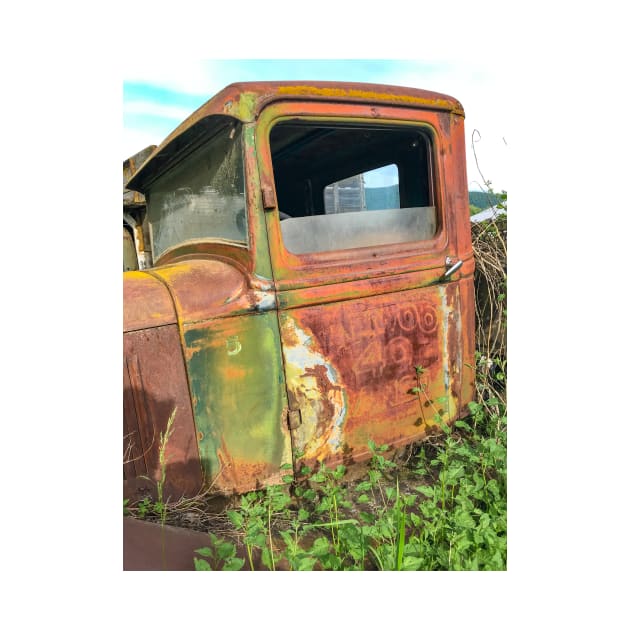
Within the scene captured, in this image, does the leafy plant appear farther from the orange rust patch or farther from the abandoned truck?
the orange rust patch

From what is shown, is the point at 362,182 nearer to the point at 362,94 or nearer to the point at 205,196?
the point at 362,94

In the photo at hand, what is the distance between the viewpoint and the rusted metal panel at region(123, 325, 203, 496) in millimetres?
1394

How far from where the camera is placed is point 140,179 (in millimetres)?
2209

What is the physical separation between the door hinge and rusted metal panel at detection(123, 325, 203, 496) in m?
0.34

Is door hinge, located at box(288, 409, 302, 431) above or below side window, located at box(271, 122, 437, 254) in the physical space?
below

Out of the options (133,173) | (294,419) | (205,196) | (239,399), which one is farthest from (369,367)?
(133,173)

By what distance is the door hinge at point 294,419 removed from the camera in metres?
1.63

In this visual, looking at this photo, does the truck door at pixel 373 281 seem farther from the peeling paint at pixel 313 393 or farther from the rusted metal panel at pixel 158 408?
the rusted metal panel at pixel 158 408

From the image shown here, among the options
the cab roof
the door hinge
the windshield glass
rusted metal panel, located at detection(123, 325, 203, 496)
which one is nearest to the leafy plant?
rusted metal panel, located at detection(123, 325, 203, 496)

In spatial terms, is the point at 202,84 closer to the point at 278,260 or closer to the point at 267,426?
the point at 278,260

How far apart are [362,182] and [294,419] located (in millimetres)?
1205

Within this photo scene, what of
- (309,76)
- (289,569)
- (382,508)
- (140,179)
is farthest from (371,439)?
(140,179)

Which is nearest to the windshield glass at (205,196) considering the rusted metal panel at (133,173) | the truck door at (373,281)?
the truck door at (373,281)

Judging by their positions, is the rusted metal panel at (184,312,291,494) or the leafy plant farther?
the rusted metal panel at (184,312,291,494)
